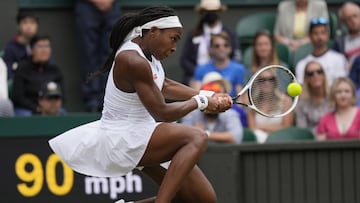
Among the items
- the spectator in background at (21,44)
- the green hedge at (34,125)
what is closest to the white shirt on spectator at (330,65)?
the green hedge at (34,125)

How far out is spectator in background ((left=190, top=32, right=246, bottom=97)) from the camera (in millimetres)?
11023

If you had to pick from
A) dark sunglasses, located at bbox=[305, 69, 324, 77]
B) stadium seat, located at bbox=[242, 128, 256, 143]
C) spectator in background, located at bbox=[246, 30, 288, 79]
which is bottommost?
stadium seat, located at bbox=[242, 128, 256, 143]

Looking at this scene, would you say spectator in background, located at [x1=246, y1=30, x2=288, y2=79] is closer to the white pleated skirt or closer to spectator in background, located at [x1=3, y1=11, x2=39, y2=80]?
spectator in background, located at [x1=3, y1=11, x2=39, y2=80]

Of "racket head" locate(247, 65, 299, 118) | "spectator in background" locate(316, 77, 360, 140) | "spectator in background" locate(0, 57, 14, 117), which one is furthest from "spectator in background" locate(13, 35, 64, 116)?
"spectator in background" locate(316, 77, 360, 140)

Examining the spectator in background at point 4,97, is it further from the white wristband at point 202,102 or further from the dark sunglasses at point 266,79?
the white wristband at point 202,102

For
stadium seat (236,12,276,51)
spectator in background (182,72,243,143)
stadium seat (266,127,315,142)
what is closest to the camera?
spectator in background (182,72,243,143)

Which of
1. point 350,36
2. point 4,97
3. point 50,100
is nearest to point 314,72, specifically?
point 350,36

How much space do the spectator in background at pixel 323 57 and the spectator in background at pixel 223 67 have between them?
A: 0.63 meters

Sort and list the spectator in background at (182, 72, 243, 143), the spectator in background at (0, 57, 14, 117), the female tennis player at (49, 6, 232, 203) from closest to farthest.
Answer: the female tennis player at (49, 6, 232, 203)
the spectator in background at (182, 72, 243, 143)
the spectator in background at (0, 57, 14, 117)

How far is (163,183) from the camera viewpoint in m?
7.03

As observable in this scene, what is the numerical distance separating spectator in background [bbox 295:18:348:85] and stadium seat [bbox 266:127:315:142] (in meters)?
0.91

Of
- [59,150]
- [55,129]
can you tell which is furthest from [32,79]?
[59,150]

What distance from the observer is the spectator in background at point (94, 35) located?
38.5ft

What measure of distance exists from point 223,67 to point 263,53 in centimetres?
45
